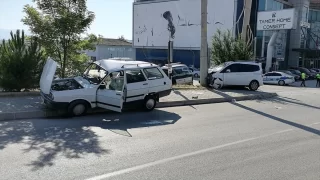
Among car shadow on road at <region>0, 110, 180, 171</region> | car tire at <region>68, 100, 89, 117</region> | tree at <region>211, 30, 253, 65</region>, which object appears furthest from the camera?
tree at <region>211, 30, 253, 65</region>

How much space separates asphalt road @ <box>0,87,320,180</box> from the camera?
17.0ft

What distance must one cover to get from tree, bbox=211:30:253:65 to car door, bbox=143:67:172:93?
41.5 feet

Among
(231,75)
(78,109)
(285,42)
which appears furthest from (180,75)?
(285,42)

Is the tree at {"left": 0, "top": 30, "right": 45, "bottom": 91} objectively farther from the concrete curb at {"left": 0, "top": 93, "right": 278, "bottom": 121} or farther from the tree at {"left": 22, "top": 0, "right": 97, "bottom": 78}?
the concrete curb at {"left": 0, "top": 93, "right": 278, "bottom": 121}

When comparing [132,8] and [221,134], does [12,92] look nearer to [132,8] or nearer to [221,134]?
[221,134]

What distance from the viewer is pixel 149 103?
11.1 metres

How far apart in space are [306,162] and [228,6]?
42.9 m

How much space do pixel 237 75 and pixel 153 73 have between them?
8296 mm

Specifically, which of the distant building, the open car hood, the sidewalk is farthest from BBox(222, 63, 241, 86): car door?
the distant building

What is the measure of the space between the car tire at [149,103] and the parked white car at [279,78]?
83.7ft

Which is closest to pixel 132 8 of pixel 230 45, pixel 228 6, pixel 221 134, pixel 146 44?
pixel 146 44

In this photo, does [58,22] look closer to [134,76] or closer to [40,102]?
[40,102]

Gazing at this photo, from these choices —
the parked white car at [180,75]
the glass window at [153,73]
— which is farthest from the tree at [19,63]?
the parked white car at [180,75]

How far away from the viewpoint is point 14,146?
6.34 metres
